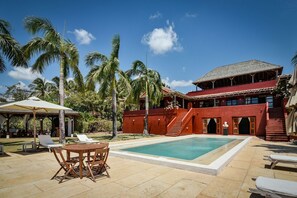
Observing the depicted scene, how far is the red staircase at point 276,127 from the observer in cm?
1455

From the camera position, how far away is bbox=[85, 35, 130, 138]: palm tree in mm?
15833

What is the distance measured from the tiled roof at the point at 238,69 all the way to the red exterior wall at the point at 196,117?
667cm

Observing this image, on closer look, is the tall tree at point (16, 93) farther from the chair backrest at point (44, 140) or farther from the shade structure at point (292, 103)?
the shade structure at point (292, 103)

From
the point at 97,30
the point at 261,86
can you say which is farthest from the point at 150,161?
→ the point at 261,86

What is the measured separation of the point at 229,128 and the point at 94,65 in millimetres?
16884

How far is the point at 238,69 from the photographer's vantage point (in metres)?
26.1

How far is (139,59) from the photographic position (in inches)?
789

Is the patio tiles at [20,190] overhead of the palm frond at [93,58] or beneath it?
beneath

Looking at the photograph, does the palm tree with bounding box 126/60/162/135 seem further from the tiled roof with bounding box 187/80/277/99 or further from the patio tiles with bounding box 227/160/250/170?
the patio tiles with bounding box 227/160/250/170

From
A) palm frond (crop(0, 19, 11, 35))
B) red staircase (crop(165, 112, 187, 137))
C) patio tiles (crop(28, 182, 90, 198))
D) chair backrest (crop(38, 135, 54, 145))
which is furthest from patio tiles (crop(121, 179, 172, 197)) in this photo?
red staircase (crop(165, 112, 187, 137))

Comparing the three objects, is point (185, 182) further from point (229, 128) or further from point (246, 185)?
point (229, 128)

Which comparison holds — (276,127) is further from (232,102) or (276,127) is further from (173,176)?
(173,176)

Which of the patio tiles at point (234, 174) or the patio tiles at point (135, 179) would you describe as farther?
the patio tiles at point (234, 174)

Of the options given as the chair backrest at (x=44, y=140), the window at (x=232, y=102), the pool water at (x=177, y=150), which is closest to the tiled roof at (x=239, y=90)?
the window at (x=232, y=102)
